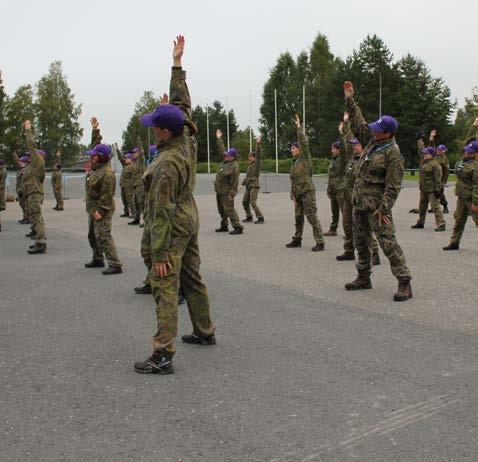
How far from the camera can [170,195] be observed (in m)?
4.94

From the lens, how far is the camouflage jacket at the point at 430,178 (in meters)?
14.9

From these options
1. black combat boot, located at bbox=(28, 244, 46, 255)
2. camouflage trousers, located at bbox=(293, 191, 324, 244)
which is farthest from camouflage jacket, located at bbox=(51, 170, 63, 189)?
camouflage trousers, located at bbox=(293, 191, 324, 244)

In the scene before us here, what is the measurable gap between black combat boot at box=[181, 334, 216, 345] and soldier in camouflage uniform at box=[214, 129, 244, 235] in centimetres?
904

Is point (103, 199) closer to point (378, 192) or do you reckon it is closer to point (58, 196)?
point (378, 192)

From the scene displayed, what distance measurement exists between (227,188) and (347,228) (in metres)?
5.07

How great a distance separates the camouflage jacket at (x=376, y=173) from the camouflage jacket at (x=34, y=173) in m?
6.37

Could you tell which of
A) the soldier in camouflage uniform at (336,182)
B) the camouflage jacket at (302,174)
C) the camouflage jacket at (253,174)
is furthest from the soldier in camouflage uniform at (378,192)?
the camouflage jacket at (253,174)

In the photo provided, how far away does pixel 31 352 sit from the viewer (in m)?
5.71

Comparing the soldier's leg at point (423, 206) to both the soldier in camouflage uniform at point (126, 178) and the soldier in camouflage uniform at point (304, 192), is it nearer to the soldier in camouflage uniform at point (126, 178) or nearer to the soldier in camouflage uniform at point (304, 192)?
the soldier in camouflage uniform at point (304, 192)

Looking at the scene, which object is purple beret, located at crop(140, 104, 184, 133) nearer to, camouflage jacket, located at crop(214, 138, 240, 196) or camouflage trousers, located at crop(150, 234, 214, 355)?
camouflage trousers, located at crop(150, 234, 214, 355)

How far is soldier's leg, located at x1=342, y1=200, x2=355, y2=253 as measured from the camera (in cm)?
1071

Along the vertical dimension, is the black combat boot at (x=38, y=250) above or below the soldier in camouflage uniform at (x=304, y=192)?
below

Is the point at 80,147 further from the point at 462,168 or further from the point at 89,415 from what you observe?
the point at 89,415

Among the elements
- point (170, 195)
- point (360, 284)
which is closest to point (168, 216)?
point (170, 195)
